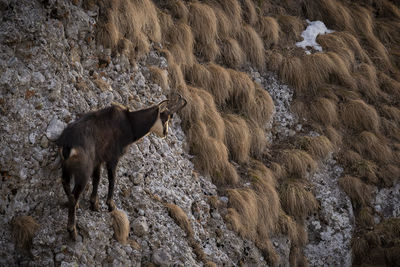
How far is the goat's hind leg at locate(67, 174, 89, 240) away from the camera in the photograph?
17.3ft

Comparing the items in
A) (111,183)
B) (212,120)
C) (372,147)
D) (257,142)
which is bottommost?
(372,147)

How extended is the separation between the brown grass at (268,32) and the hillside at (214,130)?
0.04m

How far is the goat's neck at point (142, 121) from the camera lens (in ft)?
20.3

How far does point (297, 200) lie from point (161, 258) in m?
3.78

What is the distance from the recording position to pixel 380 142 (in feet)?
35.1

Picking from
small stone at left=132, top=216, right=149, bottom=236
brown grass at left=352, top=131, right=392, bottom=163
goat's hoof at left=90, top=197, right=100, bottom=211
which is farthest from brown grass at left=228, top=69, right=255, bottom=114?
goat's hoof at left=90, top=197, right=100, bottom=211

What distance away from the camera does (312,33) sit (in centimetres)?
1269

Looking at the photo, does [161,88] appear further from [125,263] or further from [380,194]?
[380,194]

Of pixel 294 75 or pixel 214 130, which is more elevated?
pixel 294 75

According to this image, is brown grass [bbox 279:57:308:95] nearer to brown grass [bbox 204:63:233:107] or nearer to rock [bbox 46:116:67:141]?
brown grass [bbox 204:63:233:107]

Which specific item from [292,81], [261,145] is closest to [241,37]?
[292,81]

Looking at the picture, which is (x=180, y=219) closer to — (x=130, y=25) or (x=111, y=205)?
(x=111, y=205)

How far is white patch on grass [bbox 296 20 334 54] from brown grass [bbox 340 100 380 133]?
2.03 meters

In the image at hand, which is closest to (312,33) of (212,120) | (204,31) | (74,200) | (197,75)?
(204,31)
